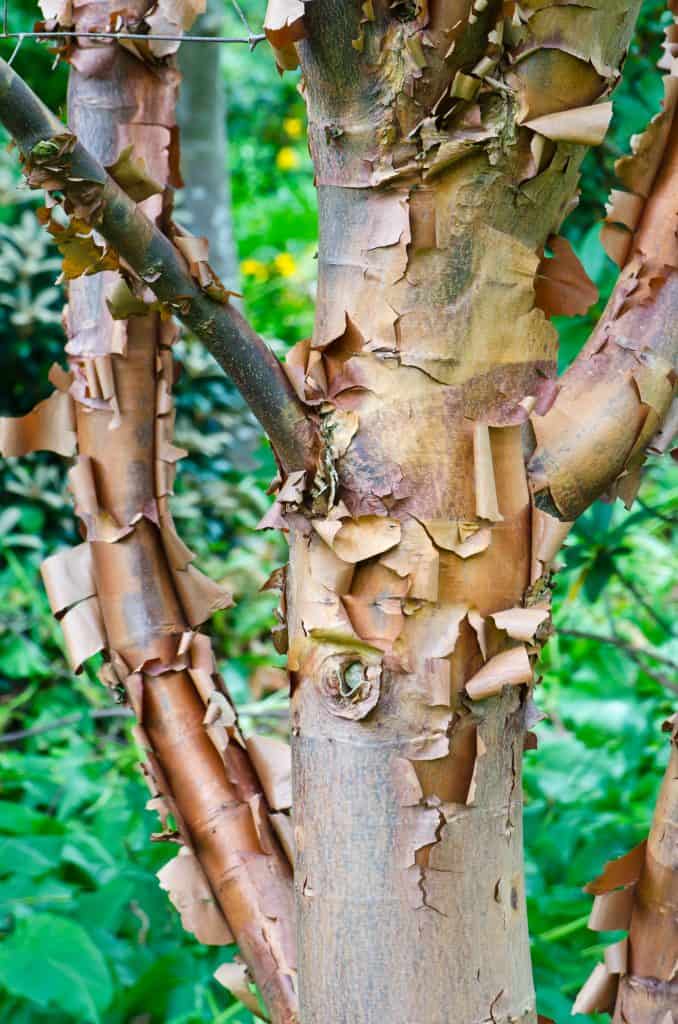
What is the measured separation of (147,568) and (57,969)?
20.6 inches

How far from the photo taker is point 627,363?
2.20ft

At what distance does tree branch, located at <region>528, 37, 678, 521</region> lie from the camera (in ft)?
2.16

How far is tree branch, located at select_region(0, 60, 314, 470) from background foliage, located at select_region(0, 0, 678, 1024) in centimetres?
57

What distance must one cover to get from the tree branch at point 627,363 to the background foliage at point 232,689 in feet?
1.53

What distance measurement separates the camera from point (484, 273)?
639 mm

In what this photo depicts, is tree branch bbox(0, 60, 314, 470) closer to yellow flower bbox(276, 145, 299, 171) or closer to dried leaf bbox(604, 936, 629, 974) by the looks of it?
dried leaf bbox(604, 936, 629, 974)

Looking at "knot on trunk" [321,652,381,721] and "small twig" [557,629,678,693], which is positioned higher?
"knot on trunk" [321,652,381,721]

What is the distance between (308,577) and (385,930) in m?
0.22

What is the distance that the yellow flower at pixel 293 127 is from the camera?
18.0 feet

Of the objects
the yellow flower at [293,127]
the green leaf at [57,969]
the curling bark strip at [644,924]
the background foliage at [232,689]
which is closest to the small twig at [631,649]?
the background foliage at [232,689]

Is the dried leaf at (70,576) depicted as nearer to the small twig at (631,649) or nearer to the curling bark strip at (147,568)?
the curling bark strip at (147,568)

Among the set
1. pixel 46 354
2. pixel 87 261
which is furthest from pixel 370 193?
pixel 46 354

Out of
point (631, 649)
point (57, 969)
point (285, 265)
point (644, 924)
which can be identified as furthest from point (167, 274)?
point (285, 265)

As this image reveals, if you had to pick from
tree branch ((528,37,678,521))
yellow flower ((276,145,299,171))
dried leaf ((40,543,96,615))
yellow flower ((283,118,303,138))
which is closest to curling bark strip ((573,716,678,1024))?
tree branch ((528,37,678,521))
